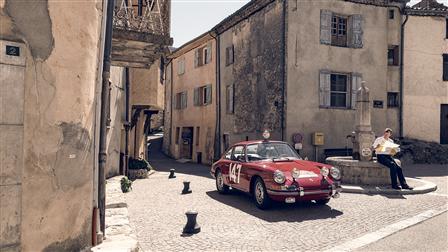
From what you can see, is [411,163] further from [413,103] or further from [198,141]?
[198,141]

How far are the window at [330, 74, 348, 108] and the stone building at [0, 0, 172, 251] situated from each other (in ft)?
41.9

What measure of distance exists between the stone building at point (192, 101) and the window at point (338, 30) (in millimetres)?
8221

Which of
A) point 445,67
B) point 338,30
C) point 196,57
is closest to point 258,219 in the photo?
point 338,30

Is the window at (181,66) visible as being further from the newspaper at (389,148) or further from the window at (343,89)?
the newspaper at (389,148)

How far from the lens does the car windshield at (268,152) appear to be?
830 centimetres

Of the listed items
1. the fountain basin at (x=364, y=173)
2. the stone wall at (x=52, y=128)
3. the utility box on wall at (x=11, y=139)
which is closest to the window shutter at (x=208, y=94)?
the fountain basin at (x=364, y=173)

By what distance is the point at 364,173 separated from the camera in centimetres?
1034

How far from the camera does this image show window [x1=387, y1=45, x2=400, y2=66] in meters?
17.2

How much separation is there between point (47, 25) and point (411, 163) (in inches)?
671

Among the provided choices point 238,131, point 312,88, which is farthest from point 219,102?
point 312,88

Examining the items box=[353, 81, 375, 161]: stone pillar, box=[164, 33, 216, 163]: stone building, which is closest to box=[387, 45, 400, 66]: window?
box=[353, 81, 375, 161]: stone pillar

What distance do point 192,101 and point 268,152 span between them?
16882 millimetres

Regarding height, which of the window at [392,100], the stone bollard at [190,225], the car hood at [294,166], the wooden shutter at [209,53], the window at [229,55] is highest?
the wooden shutter at [209,53]

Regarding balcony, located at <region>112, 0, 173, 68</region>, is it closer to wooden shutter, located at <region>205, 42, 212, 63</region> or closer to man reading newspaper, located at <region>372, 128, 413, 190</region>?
man reading newspaper, located at <region>372, 128, 413, 190</region>
